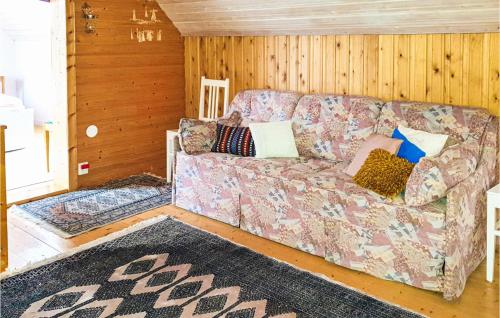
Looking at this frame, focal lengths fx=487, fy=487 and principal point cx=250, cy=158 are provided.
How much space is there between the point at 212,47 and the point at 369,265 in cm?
292

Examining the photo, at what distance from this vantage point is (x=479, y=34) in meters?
3.21

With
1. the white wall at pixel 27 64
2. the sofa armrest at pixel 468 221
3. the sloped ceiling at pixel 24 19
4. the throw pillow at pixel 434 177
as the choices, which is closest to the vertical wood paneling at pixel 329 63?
the sofa armrest at pixel 468 221

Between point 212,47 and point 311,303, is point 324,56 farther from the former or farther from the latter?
point 311,303

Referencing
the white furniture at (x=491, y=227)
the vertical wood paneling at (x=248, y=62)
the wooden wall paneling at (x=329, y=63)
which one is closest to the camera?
the white furniture at (x=491, y=227)

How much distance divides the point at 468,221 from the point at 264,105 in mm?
1973

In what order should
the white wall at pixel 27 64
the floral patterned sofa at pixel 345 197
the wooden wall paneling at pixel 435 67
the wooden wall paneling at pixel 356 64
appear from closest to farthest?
the floral patterned sofa at pixel 345 197 < the wooden wall paneling at pixel 435 67 < the wooden wall paneling at pixel 356 64 < the white wall at pixel 27 64

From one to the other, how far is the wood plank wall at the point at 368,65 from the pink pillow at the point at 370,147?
630 mm

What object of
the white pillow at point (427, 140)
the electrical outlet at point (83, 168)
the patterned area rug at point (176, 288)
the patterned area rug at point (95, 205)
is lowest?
the patterned area rug at point (176, 288)

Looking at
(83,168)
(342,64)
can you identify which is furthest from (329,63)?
(83,168)

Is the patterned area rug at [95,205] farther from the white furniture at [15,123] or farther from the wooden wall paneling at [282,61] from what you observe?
the white furniture at [15,123]

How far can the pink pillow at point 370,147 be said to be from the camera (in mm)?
3033

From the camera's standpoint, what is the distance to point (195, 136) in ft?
12.8

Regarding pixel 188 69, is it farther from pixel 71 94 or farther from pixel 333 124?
pixel 333 124

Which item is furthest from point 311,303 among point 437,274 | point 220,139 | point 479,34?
point 479,34
